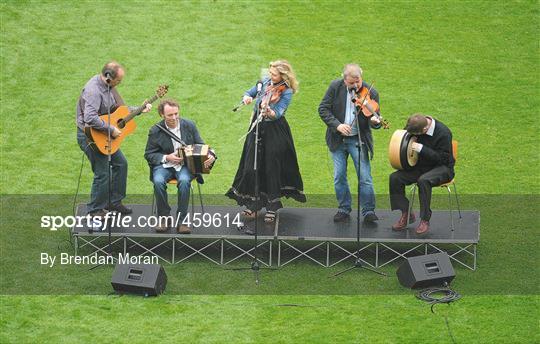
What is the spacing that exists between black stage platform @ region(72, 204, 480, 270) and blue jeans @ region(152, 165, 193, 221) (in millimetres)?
259

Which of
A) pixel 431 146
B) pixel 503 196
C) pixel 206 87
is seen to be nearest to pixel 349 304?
pixel 431 146

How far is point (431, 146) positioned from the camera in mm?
14406

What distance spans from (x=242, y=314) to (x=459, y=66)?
7532mm

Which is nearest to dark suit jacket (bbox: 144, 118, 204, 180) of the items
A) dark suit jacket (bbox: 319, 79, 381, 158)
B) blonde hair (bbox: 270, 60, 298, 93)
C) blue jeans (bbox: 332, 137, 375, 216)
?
blonde hair (bbox: 270, 60, 298, 93)

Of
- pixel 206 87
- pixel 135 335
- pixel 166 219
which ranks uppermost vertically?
pixel 206 87

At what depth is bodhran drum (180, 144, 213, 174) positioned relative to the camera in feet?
47.3

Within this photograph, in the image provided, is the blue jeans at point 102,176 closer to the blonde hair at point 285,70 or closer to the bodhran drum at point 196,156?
the bodhran drum at point 196,156

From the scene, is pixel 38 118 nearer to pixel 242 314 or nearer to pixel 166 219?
pixel 166 219

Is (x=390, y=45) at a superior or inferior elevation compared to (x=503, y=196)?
superior

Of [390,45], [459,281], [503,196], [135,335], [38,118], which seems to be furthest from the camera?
[390,45]

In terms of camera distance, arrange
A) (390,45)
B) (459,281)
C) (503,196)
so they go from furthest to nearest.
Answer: (390,45)
(503,196)
(459,281)

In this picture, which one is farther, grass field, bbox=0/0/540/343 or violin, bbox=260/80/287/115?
violin, bbox=260/80/287/115

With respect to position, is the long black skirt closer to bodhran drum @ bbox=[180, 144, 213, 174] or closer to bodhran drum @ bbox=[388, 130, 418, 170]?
bodhran drum @ bbox=[180, 144, 213, 174]

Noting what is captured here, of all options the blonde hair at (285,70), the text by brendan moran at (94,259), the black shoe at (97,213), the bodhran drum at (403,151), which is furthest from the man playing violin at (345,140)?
the black shoe at (97,213)
